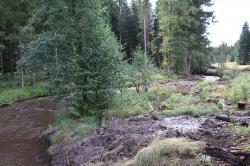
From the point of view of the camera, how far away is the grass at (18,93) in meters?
28.2

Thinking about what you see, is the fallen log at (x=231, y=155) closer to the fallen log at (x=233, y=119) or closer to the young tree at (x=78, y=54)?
the fallen log at (x=233, y=119)

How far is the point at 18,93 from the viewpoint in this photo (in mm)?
30328

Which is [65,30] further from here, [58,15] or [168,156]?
[168,156]

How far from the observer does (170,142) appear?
8906 mm

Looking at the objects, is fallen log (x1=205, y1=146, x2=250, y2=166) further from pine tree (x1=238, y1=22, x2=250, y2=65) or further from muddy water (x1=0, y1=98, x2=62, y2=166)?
pine tree (x1=238, y1=22, x2=250, y2=65)

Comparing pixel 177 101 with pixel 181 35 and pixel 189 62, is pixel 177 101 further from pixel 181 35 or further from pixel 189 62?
pixel 189 62

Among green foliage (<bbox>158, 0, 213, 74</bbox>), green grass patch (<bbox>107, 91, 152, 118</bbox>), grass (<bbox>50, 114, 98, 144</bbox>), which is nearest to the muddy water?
grass (<bbox>50, 114, 98, 144</bbox>)

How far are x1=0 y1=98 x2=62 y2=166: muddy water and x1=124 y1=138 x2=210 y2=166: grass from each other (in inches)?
221

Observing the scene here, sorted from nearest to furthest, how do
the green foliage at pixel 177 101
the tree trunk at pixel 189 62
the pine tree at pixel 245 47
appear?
the green foliage at pixel 177 101 < the tree trunk at pixel 189 62 < the pine tree at pixel 245 47

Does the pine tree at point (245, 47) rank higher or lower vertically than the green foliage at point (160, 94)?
higher

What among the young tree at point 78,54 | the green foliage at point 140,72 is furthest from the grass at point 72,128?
the green foliage at point 140,72

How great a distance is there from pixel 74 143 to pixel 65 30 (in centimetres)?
659

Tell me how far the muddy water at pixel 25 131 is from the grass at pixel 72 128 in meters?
0.81

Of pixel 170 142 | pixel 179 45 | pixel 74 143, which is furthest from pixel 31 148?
pixel 179 45
